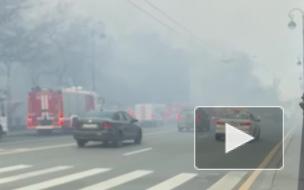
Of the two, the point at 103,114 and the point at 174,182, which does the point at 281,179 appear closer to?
the point at 174,182

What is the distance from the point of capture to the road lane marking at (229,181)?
11698 mm

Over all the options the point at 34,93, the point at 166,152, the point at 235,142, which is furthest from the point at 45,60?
the point at 235,142

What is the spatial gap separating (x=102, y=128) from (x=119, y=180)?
10.3 metres

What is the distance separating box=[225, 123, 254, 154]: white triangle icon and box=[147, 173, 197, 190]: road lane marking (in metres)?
5.62

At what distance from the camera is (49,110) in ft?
128

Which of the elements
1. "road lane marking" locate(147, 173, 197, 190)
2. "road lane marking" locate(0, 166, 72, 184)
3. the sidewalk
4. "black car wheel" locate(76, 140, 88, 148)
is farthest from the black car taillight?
"road lane marking" locate(147, 173, 197, 190)

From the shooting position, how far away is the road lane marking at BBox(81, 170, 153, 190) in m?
11.6

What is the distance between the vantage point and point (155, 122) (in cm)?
6222

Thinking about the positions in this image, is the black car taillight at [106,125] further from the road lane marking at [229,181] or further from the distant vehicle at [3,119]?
the road lane marking at [229,181]

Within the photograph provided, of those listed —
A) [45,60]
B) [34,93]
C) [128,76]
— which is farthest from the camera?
[128,76]

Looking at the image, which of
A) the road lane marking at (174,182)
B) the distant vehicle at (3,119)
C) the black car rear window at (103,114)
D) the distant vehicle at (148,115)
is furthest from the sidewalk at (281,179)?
the distant vehicle at (148,115)

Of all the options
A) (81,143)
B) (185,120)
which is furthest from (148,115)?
(81,143)

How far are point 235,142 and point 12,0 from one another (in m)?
45.8

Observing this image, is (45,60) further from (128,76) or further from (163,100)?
(163,100)
